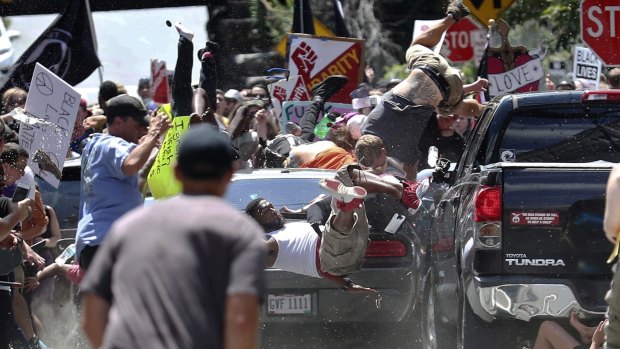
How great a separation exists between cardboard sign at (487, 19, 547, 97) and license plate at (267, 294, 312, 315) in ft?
20.6

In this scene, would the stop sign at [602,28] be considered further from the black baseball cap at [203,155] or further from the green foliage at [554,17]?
the black baseball cap at [203,155]

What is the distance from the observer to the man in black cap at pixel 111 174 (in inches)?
346

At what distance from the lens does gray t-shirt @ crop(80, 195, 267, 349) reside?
15.2ft

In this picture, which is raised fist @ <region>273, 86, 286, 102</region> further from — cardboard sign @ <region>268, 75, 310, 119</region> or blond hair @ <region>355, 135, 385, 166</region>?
blond hair @ <region>355, 135, 385, 166</region>

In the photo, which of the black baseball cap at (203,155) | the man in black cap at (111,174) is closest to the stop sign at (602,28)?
the man in black cap at (111,174)

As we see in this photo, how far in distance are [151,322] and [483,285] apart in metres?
4.01

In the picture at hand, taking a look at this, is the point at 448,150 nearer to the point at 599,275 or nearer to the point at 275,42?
the point at 599,275

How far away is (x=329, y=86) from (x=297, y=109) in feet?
2.47

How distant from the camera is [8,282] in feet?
34.0

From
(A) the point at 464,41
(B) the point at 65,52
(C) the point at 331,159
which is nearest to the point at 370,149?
(C) the point at 331,159

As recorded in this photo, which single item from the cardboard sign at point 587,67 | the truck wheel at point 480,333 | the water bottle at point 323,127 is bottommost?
the truck wheel at point 480,333

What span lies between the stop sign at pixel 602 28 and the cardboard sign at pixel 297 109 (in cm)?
299

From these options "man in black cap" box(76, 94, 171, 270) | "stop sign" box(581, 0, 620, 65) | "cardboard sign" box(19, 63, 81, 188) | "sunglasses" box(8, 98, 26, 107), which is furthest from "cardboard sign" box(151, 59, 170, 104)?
"man in black cap" box(76, 94, 171, 270)

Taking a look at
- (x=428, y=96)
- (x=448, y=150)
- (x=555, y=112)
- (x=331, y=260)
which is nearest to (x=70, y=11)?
(x=448, y=150)
